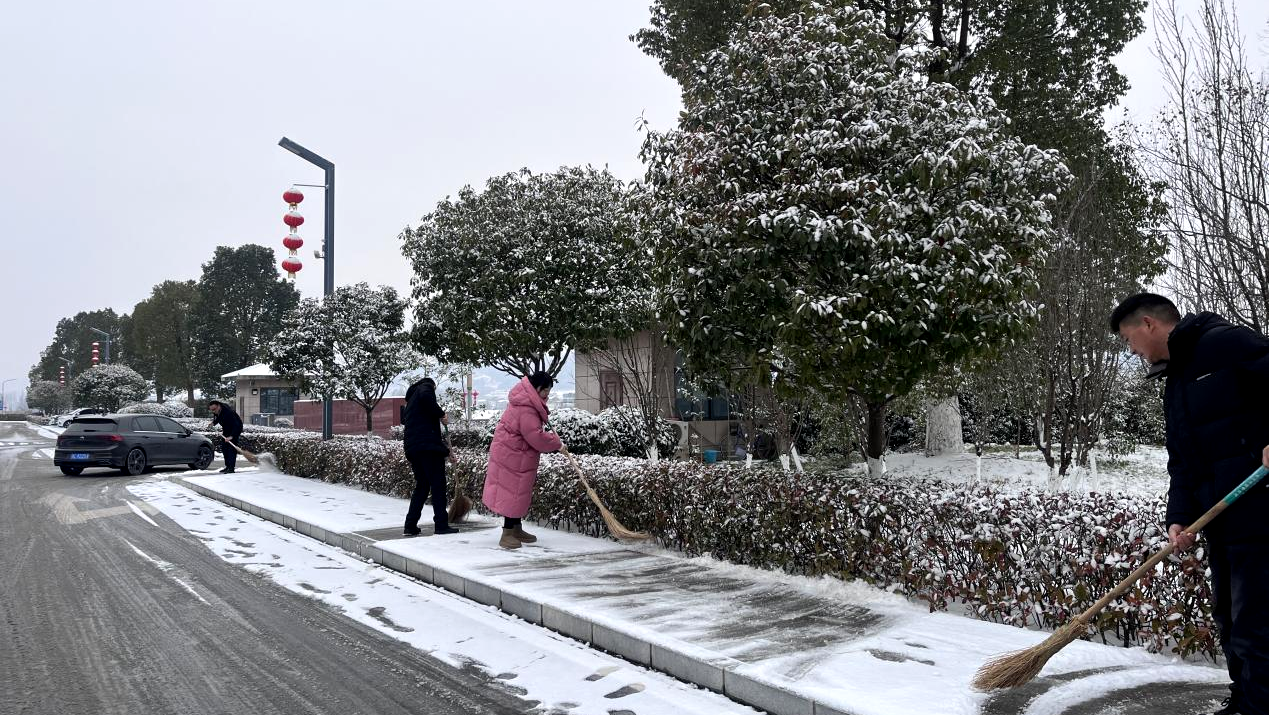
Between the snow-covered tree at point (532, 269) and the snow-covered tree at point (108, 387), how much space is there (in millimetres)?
42603

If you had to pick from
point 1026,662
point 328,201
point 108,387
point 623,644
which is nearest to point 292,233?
point 328,201

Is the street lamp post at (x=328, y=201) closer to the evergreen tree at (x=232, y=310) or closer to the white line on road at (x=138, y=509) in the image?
the white line on road at (x=138, y=509)

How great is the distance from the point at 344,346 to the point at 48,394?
92.3 m

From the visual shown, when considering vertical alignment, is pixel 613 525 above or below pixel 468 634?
above

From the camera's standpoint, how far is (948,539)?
522 cm

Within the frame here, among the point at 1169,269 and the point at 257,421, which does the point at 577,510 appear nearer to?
the point at 1169,269

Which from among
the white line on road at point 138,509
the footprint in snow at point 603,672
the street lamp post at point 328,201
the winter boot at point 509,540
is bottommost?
the white line on road at point 138,509

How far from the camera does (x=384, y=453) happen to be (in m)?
12.5

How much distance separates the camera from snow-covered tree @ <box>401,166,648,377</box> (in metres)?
14.0

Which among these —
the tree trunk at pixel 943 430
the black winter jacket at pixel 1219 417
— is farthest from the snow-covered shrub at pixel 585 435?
the black winter jacket at pixel 1219 417

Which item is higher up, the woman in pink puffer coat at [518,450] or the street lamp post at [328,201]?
the street lamp post at [328,201]

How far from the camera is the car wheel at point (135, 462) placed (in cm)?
1781

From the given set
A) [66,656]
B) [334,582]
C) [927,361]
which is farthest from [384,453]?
[927,361]

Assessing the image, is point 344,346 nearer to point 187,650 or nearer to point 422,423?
point 422,423
